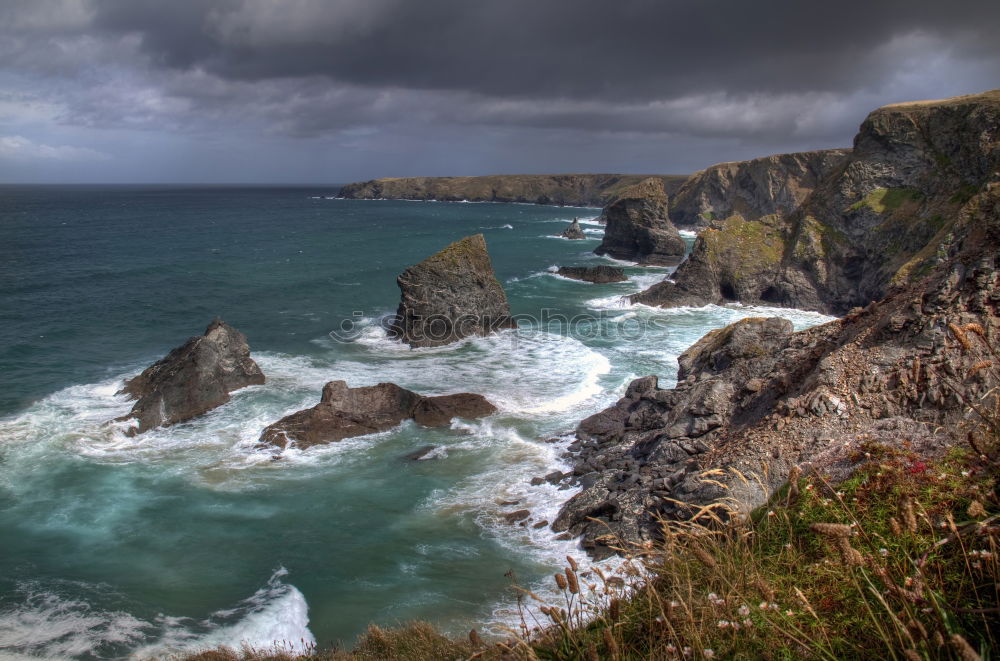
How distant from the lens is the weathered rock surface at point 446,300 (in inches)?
1419

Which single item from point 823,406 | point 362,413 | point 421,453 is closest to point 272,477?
point 362,413

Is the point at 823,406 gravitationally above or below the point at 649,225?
below

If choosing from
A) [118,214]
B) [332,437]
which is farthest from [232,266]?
[118,214]

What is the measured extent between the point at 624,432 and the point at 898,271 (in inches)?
978

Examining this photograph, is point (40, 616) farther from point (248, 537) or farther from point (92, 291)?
point (92, 291)

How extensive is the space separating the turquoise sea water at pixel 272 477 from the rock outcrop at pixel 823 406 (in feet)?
7.86

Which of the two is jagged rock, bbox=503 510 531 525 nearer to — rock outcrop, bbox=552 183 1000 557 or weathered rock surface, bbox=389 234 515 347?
rock outcrop, bbox=552 183 1000 557

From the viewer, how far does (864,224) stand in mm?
43188


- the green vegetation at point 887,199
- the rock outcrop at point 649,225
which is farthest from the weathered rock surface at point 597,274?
the green vegetation at point 887,199

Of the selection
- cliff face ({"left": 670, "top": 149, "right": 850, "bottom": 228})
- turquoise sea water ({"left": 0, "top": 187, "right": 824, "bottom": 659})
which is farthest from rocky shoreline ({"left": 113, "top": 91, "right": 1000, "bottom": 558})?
cliff face ({"left": 670, "top": 149, "right": 850, "bottom": 228})

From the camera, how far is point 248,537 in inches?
647

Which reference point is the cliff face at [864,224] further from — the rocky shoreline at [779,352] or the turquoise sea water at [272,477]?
the turquoise sea water at [272,477]

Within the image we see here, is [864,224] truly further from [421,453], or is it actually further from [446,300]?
[421,453]

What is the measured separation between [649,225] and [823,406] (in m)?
60.9
